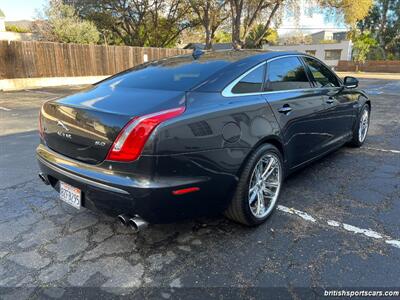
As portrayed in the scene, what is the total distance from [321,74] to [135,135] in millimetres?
2788

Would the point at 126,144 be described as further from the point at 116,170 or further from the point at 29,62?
the point at 29,62

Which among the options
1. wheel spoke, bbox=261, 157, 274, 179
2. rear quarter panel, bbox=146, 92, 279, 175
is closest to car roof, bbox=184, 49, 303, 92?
rear quarter panel, bbox=146, 92, 279, 175

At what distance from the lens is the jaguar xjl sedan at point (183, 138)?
217 centimetres

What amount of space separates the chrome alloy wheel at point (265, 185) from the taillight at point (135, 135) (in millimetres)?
991

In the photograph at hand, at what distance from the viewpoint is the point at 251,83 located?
2.87 meters

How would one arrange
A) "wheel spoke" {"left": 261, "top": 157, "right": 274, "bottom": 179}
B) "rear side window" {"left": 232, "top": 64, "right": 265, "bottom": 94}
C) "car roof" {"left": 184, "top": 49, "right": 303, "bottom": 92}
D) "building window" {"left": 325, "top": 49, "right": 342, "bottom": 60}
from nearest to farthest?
1. "car roof" {"left": 184, "top": 49, "right": 303, "bottom": 92}
2. "rear side window" {"left": 232, "top": 64, "right": 265, "bottom": 94}
3. "wheel spoke" {"left": 261, "top": 157, "right": 274, "bottom": 179}
4. "building window" {"left": 325, "top": 49, "right": 342, "bottom": 60}

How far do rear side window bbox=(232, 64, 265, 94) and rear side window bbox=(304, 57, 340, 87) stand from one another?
1049mm

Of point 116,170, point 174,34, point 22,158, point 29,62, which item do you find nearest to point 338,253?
point 116,170

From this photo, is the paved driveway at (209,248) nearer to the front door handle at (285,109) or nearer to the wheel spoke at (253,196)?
the wheel spoke at (253,196)

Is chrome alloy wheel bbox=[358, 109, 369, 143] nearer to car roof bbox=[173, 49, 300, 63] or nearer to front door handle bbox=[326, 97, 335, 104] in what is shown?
front door handle bbox=[326, 97, 335, 104]

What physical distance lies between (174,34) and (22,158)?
27.9m

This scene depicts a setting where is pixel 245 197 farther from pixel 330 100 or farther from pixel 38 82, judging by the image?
pixel 38 82

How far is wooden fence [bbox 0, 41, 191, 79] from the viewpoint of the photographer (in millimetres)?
13758

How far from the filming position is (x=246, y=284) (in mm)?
2203
